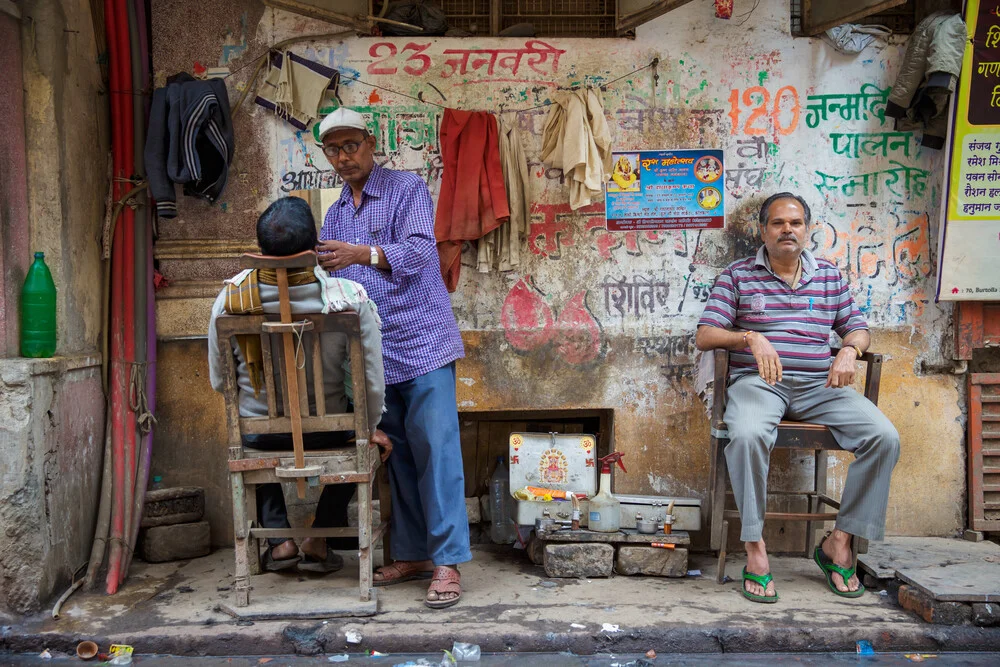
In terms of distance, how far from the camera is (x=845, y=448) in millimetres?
3699

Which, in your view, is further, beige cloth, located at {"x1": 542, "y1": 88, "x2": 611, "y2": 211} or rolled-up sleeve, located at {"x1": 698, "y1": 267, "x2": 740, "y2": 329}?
beige cloth, located at {"x1": 542, "y1": 88, "x2": 611, "y2": 211}

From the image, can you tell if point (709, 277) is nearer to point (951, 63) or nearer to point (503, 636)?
point (951, 63)

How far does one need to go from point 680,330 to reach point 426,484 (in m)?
1.69

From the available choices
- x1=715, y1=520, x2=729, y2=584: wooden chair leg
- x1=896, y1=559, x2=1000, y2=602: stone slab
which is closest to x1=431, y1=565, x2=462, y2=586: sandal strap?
x1=715, y1=520, x2=729, y2=584: wooden chair leg

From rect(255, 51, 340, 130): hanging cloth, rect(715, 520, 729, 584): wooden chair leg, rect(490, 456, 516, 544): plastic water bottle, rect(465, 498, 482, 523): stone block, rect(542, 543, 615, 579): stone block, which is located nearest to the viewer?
rect(715, 520, 729, 584): wooden chair leg

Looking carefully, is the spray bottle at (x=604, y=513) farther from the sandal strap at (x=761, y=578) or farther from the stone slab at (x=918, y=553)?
the stone slab at (x=918, y=553)

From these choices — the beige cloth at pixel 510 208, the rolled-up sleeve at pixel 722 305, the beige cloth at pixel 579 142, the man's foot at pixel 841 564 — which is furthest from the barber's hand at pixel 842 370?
the beige cloth at pixel 510 208

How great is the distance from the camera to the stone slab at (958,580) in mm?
3348

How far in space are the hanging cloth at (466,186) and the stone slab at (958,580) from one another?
99.5 inches

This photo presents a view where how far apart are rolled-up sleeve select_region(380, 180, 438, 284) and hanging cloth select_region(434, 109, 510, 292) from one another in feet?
1.70

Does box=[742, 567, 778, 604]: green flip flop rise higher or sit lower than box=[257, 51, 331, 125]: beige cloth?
lower

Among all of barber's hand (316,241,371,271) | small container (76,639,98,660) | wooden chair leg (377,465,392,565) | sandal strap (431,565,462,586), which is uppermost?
barber's hand (316,241,371,271)

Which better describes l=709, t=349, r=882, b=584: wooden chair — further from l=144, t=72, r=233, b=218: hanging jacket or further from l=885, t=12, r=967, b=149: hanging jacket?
l=144, t=72, r=233, b=218: hanging jacket

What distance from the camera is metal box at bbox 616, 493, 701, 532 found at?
4.06 meters
